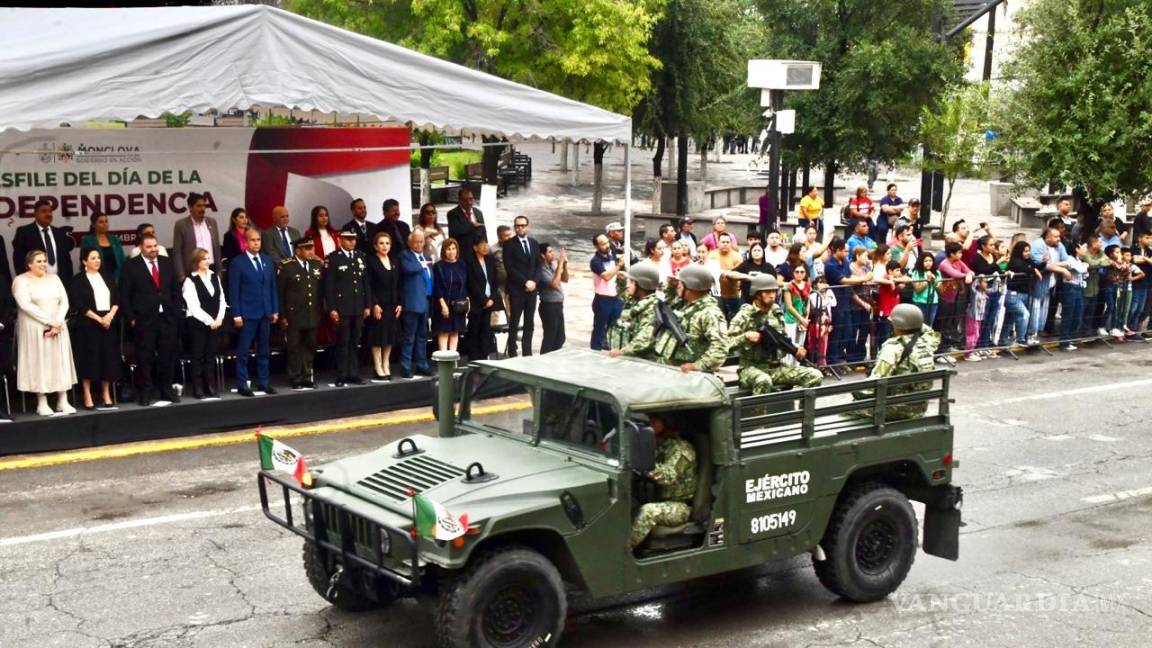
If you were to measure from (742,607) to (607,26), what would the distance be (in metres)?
20.9

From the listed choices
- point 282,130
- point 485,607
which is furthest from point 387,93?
point 485,607

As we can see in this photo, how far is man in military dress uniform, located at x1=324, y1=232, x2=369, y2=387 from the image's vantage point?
590 inches

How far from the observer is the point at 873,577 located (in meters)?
9.59

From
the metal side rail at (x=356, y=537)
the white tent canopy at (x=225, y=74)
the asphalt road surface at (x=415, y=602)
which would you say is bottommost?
the asphalt road surface at (x=415, y=602)

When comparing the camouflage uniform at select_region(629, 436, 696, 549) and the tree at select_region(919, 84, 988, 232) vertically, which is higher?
the tree at select_region(919, 84, 988, 232)

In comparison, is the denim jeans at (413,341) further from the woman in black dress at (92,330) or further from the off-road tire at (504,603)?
the off-road tire at (504,603)

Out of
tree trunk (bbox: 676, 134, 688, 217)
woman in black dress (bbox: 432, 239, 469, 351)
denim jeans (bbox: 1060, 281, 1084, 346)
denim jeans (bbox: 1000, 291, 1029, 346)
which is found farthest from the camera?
tree trunk (bbox: 676, 134, 688, 217)

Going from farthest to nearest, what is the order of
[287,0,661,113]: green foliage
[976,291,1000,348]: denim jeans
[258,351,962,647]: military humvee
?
[287,0,661,113]: green foliage, [976,291,1000,348]: denim jeans, [258,351,962,647]: military humvee

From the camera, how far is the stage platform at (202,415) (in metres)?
12.9

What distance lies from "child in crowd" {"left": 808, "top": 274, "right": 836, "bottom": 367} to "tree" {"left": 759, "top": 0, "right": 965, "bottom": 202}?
489 inches

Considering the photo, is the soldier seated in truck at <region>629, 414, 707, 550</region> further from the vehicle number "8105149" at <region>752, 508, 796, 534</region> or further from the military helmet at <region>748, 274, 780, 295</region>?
the military helmet at <region>748, 274, 780, 295</region>

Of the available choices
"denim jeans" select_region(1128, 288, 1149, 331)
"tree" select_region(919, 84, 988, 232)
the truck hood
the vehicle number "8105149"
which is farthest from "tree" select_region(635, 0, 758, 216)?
the truck hood

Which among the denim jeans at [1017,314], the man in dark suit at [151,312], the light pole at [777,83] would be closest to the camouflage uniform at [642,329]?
the man in dark suit at [151,312]

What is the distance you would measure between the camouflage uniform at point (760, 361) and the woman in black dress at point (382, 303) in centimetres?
633
